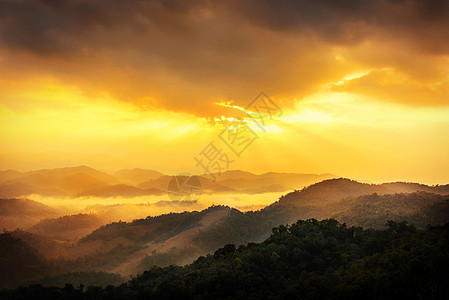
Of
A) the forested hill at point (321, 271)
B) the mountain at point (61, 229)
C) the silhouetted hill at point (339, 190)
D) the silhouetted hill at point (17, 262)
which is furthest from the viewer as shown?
the mountain at point (61, 229)

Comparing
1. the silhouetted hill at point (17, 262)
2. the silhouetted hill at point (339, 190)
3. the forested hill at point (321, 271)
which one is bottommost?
the silhouetted hill at point (17, 262)

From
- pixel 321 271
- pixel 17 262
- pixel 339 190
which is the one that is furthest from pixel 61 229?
→ pixel 321 271

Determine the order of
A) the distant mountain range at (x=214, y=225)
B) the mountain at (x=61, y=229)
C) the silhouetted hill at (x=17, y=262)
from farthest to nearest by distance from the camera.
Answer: the mountain at (x=61, y=229) < the distant mountain range at (x=214, y=225) < the silhouetted hill at (x=17, y=262)

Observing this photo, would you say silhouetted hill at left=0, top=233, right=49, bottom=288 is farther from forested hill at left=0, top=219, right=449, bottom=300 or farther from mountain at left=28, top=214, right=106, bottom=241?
forested hill at left=0, top=219, right=449, bottom=300

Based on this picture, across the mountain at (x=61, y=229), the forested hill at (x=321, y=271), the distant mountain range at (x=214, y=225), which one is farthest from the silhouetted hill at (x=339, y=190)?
the forested hill at (x=321, y=271)

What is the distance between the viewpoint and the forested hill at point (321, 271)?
1270 inches

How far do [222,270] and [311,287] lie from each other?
36.0ft

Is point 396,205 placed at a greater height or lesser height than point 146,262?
greater

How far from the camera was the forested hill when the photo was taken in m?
32.2

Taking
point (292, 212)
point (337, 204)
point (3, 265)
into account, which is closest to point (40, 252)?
point (3, 265)

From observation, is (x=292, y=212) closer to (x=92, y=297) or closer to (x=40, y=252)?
(x=40, y=252)

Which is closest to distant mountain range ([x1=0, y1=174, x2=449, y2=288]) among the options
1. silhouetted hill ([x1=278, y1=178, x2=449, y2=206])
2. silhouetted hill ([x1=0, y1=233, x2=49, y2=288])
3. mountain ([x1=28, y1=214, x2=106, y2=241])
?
silhouetted hill ([x1=278, y1=178, x2=449, y2=206])

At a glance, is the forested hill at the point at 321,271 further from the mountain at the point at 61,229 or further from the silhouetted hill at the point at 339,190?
the mountain at the point at 61,229

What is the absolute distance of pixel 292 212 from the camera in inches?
5965
